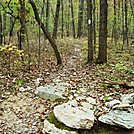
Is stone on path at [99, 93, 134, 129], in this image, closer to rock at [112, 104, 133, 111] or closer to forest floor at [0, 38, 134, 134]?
rock at [112, 104, 133, 111]

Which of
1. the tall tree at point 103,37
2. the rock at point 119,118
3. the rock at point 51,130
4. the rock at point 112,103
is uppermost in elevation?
the tall tree at point 103,37

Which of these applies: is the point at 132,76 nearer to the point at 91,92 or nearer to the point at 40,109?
the point at 91,92

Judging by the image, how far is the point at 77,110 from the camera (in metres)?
5.77

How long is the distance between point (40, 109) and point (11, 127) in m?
1.04

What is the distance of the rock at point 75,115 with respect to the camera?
5.25m

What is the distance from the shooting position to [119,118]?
538 cm

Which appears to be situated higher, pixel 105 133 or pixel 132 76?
pixel 132 76

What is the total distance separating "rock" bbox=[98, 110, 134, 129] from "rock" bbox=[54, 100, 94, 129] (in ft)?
1.07

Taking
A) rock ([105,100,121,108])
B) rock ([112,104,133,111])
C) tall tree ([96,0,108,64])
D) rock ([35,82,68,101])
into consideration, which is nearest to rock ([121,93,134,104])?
rock ([105,100,121,108])

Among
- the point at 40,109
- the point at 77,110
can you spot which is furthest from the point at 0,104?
the point at 77,110

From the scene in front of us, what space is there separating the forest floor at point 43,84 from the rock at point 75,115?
0.49 metres

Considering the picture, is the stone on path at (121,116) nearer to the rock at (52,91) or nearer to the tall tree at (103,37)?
the rock at (52,91)

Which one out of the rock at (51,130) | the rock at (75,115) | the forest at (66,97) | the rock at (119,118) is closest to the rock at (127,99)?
the forest at (66,97)

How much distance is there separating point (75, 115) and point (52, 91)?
175cm
